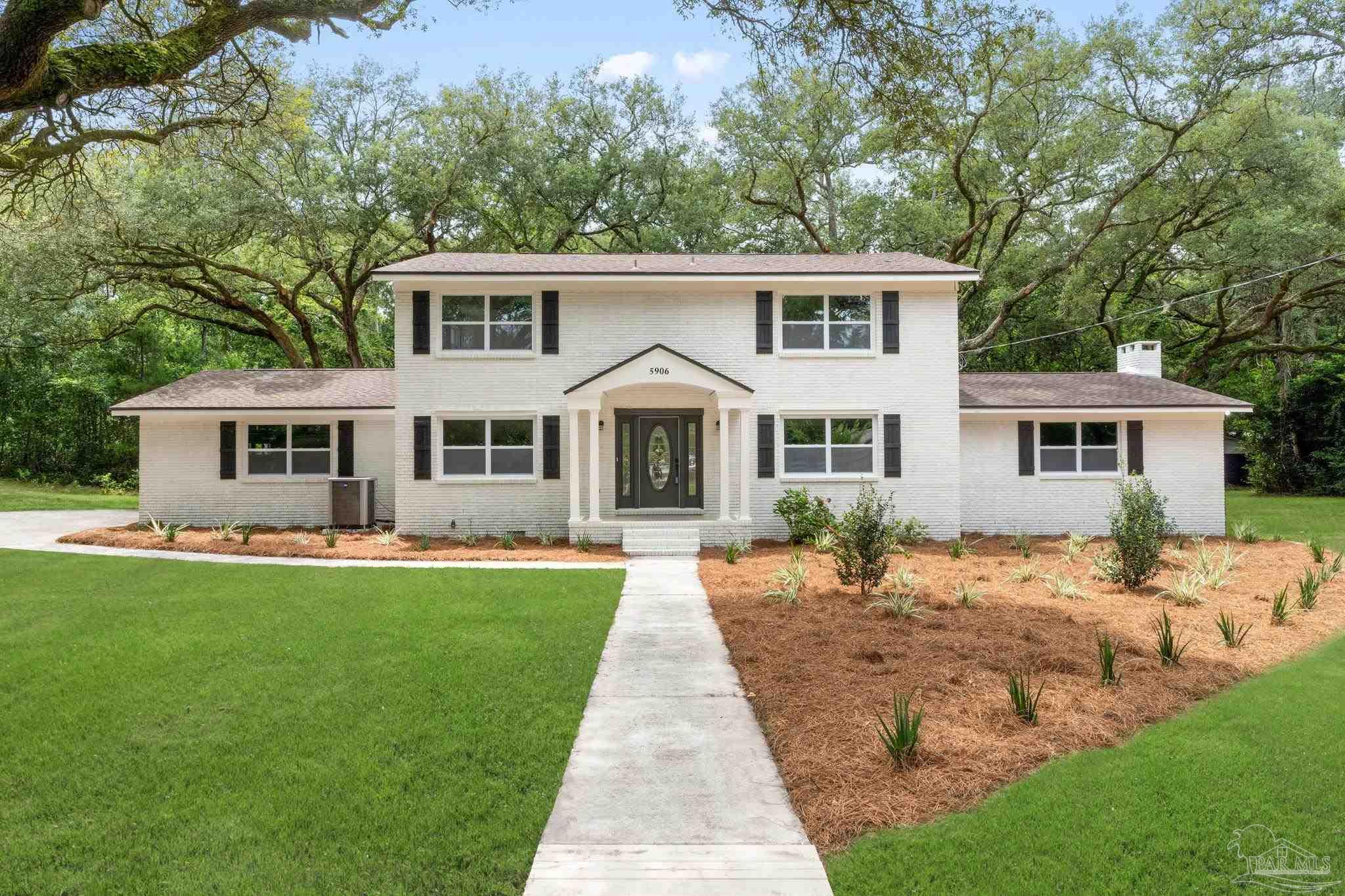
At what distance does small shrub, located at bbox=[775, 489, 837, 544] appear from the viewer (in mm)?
16094

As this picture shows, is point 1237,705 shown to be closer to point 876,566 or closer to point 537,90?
point 876,566

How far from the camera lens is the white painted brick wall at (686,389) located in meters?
17.0

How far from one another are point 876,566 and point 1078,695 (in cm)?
436

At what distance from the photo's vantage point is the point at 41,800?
469 cm

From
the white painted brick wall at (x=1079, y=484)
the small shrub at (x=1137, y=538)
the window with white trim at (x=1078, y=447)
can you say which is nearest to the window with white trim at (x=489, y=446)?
the white painted brick wall at (x=1079, y=484)

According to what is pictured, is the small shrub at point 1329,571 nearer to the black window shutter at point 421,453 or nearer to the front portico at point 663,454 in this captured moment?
the front portico at point 663,454

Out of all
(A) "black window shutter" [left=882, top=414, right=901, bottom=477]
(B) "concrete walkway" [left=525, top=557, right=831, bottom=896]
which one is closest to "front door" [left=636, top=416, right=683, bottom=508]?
(A) "black window shutter" [left=882, top=414, right=901, bottom=477]

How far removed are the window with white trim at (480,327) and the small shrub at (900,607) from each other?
9.80m

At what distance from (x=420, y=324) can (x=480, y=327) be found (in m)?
1.22

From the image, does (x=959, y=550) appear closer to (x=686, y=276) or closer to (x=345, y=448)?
(x=686, y=276)

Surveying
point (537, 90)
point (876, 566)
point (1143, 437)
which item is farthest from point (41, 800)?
point (537, 90)

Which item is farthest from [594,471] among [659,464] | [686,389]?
[686,389]

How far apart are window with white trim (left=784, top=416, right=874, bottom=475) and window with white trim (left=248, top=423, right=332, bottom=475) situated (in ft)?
34.3

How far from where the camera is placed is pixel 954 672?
7145 mm
